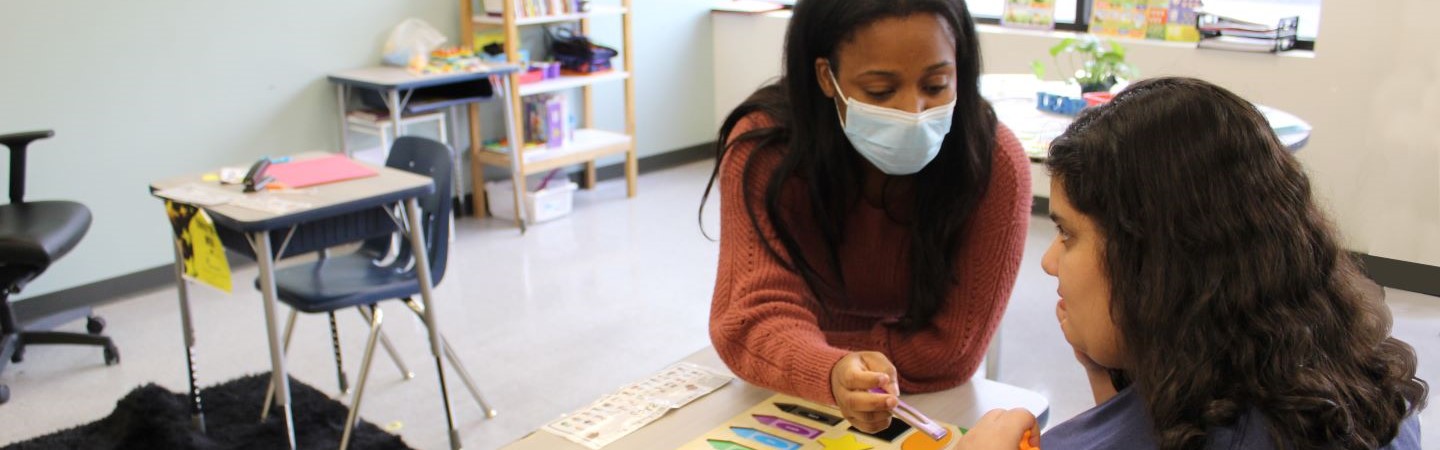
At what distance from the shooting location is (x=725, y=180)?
5.37 feet

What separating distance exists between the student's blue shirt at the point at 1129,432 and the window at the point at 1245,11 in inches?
120

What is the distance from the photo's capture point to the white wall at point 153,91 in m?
3.76

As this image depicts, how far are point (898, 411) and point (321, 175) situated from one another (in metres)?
1.87

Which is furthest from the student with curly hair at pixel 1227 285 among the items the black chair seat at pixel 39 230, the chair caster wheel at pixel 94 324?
the chair caster wheel at pixel 94 324

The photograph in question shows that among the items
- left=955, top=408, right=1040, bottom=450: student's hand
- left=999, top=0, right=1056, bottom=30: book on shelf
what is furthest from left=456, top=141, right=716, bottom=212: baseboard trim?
left=955, top=408, right=1040, bottom=450: student's hand

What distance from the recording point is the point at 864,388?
1.32m

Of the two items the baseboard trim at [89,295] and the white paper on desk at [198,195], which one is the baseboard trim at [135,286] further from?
the white paper on desk at [198,195]

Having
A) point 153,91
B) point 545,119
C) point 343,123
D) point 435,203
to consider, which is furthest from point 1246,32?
point 153,91

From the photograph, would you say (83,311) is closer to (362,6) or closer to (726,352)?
(362,6)

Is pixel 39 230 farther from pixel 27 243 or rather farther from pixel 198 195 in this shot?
pixel 198 195

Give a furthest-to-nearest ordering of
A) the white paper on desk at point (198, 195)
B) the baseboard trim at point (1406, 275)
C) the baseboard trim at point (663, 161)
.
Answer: the baseboard trim at point (663, 161), the baseboard trim at point (1406, 275), the white paper on desk at point (198, 195)

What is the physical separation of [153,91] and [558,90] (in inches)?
70.3

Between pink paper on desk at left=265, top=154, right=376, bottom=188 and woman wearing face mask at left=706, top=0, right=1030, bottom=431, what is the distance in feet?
4.60

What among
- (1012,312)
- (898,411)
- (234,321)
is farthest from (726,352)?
(234,321)
